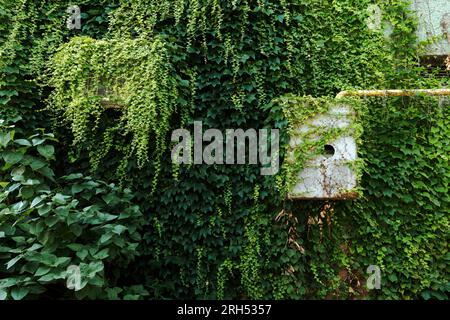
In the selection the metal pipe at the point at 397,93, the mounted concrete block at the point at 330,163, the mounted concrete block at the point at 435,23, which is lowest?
the mounted concrete block at the point at 330,163

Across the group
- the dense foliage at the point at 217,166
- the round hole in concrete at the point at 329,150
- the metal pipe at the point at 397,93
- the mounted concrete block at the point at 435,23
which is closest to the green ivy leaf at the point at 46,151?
the dense foliage at the point at 217,166

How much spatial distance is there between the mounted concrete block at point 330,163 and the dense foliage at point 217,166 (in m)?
0.16

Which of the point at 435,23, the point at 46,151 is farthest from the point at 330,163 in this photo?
the point at 46,151

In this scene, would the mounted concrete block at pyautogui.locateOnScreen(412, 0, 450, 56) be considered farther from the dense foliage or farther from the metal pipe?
the metal pipe

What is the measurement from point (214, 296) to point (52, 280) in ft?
4.56

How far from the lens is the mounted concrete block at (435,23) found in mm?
3793

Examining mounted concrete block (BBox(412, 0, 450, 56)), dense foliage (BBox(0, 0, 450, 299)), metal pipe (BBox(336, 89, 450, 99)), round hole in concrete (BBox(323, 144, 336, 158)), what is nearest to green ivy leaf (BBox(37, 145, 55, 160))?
dense foliage (BBox(0, 0, 450, 299))

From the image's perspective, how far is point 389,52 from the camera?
3.74 m

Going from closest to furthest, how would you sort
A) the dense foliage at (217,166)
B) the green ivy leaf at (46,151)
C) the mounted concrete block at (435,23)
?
the green ivy leaf at (46,151) → the dense foliage at (217,166) → the mounted concrete block at (435,23)

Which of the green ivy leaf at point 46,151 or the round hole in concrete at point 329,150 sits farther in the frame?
the round hole in concrete at point 329,150

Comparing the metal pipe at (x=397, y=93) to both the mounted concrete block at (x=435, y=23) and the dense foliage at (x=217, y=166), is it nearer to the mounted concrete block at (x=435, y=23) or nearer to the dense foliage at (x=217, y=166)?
the dense foliage at (x=217, y=166)

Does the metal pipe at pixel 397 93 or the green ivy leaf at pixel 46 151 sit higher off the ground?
the metal pipe at pixel 397 93
